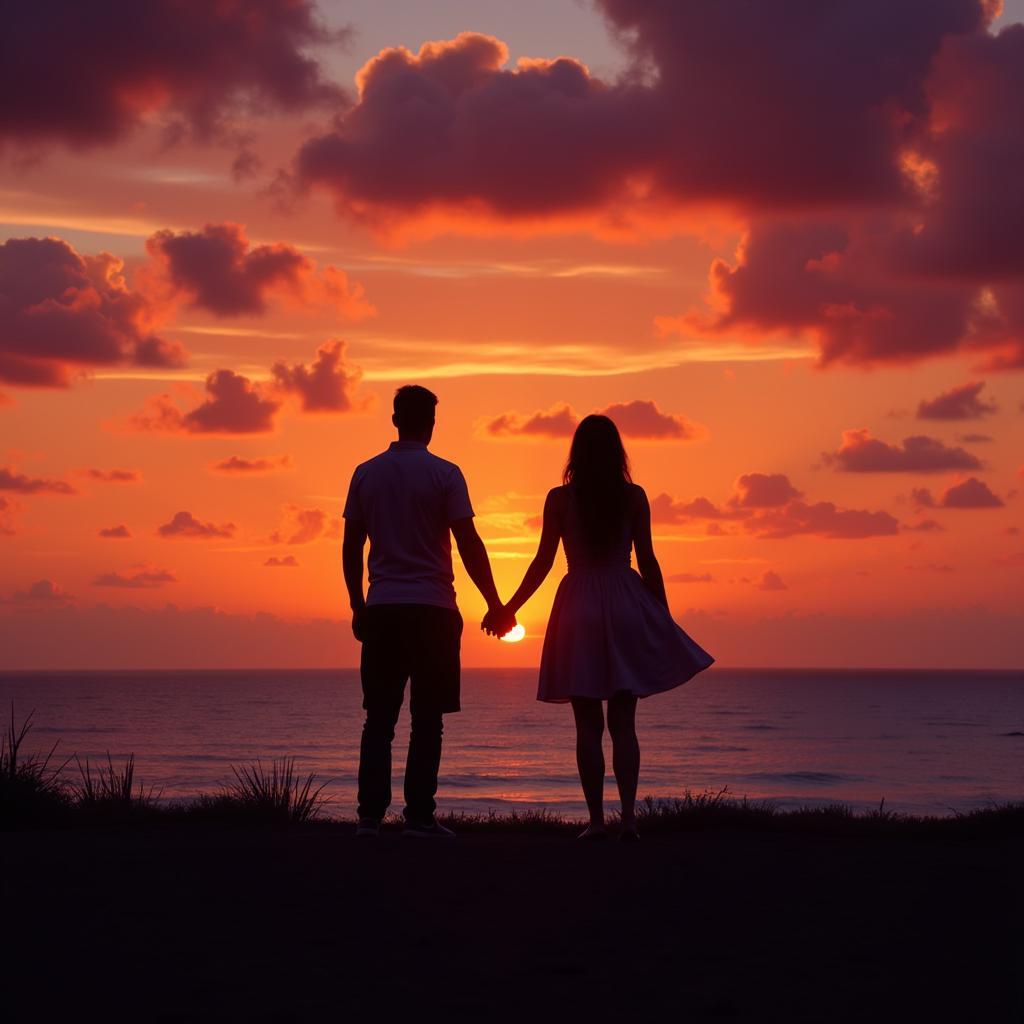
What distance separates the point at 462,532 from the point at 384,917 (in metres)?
2.77

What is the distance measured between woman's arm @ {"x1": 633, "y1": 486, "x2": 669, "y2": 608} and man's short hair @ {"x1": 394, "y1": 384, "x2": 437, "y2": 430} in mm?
1262

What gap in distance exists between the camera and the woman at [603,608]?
7207 mm

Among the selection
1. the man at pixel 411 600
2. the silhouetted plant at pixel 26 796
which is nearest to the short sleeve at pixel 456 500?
the man at pixel 411 600

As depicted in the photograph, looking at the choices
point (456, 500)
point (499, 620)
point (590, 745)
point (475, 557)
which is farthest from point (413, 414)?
point (590, 745)

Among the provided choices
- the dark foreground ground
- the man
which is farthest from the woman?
the dark foreground ground

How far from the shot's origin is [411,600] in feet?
23.1

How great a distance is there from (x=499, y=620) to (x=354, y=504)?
1.04m

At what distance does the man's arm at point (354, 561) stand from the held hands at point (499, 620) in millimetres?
703

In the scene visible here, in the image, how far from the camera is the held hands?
24.1ft

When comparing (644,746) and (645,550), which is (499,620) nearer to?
(645,550)

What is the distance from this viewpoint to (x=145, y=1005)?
3.61m

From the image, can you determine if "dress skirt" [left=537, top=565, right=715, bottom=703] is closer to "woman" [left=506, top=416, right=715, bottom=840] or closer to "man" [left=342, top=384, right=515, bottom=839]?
"woman" [left=506, top=416, right=715, bottom=840]

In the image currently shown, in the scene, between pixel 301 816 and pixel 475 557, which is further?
pixel 301 816

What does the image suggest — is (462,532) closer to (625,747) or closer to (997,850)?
(625,747)
